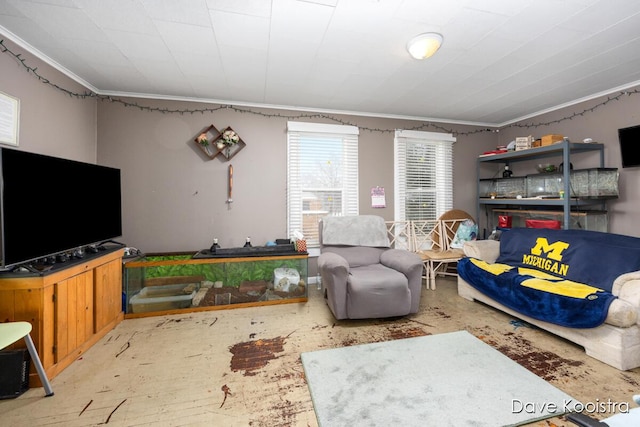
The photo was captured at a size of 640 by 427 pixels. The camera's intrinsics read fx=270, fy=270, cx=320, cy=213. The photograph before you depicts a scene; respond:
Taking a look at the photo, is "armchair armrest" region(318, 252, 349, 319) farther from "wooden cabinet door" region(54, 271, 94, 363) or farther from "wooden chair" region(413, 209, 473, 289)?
"wooden cabinet door" region(54, 271, 94, 363)

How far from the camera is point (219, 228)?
3543 mm

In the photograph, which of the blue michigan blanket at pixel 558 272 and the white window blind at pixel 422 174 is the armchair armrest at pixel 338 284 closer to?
the blue michigan blanket at pixel 558 272

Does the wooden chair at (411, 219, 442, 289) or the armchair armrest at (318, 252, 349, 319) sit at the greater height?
the wooden chair at (411, 219, 442, 289)

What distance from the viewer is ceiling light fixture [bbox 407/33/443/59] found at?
6.84 feet

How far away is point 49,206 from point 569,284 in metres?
4.21

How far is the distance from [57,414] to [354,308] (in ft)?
6.85

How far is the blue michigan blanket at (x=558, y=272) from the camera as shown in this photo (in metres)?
2.07

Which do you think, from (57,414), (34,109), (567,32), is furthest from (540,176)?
(34,109)

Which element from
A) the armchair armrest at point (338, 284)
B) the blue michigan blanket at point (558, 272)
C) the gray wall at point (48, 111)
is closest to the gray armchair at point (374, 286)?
the armchair armrest at point (338, 284)

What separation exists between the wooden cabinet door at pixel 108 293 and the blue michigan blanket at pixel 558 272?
145 inches

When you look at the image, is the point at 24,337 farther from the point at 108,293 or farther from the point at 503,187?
the point at 503,187

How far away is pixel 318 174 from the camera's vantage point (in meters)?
3.85

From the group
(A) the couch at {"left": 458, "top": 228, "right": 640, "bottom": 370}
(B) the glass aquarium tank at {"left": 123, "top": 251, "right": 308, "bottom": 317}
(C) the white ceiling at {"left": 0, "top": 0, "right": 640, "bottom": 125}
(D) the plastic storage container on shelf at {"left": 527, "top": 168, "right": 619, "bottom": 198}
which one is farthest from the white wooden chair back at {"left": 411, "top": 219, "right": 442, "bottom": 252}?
(B) the glass aquarium tank at {"left": 123, "top": 251, "right": 308, "bottom": 317}

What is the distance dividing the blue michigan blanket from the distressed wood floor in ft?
0.94
